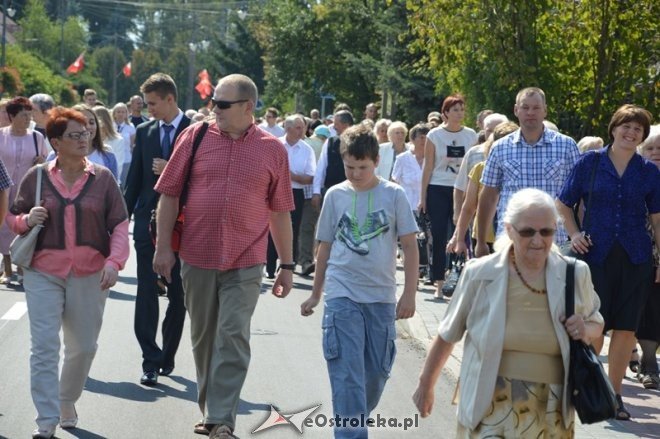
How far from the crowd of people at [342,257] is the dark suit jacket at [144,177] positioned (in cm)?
1

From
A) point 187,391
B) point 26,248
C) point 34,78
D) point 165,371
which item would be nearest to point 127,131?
point 165,371

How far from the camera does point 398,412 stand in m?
8.55

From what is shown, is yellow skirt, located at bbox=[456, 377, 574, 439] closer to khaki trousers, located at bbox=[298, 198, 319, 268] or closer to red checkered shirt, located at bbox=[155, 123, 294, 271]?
red checkered shirt, located at bbox=[155, 123, 294, 271]

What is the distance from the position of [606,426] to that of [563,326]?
3.27 metres

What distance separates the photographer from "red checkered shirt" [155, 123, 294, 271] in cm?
748

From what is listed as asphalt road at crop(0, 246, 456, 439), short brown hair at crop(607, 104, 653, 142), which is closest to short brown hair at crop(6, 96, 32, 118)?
asphalt road at crop(0, 246, 456, 439)

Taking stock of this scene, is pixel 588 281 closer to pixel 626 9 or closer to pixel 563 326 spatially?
pixel 563 326

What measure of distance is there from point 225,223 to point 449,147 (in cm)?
686

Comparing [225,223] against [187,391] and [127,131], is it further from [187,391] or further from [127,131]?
[127,131]

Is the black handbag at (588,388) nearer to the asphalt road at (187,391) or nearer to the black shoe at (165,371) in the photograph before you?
the asphalt road at (187,391)

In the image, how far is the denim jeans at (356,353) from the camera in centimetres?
677

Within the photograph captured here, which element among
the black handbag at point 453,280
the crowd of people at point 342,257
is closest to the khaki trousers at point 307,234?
the black handbag at point 453,280

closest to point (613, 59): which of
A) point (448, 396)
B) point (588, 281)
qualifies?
point (448, 396)

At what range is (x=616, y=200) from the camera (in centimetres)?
841
